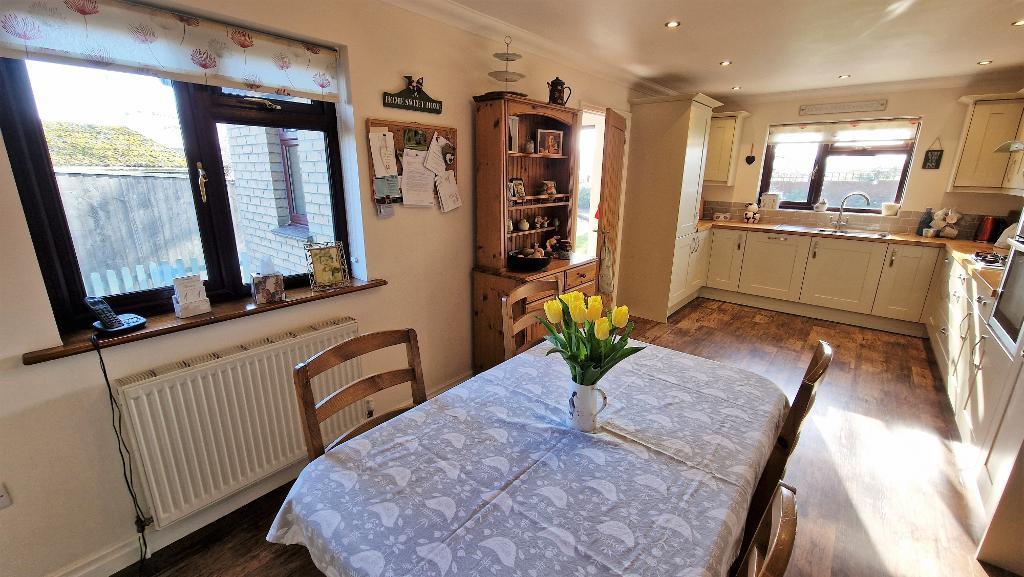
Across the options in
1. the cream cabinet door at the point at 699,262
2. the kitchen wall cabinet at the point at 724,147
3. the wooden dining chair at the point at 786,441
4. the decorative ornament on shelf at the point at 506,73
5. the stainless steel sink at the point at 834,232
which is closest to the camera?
the wooden dining chair at the point at 786,441

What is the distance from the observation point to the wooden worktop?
2389 mm

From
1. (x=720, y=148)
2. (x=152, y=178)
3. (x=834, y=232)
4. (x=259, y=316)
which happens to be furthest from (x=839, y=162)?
(x=152, y=178)

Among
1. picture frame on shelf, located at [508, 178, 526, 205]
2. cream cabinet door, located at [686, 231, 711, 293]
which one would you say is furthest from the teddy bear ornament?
picture frame on shelf, located at [508, 178, 526, 205]

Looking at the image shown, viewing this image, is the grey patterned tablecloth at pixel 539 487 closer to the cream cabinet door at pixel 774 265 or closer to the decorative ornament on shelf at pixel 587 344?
the decorative ornament on shelf at pixel 587 344

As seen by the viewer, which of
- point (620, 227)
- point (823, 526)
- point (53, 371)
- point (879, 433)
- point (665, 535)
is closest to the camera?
point (665, 535)

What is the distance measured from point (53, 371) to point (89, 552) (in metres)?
0.69

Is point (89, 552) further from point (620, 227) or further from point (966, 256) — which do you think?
point (966, 256)

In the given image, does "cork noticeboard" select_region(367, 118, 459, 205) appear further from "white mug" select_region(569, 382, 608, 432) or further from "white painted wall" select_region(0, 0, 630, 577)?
"white mug" select_region(569, 382, 608, 432)

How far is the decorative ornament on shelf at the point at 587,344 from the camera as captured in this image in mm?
1092

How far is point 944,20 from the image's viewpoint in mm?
2254

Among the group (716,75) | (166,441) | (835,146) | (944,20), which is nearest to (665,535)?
(166,441)

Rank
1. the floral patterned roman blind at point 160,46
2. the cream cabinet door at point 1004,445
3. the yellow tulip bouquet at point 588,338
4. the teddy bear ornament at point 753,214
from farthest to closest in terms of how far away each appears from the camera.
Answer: the teddy bear ornament at point 753,214 → the cream cabinet door at point 1004,445 → the floral patterned roman blind at point 160,46 → the yellow tulip bouquet at point 588,338

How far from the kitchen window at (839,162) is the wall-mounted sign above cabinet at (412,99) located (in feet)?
13.5

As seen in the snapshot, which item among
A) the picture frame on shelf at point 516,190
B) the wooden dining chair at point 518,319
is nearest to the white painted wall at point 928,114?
the picture frame on shelf at point 516,190
